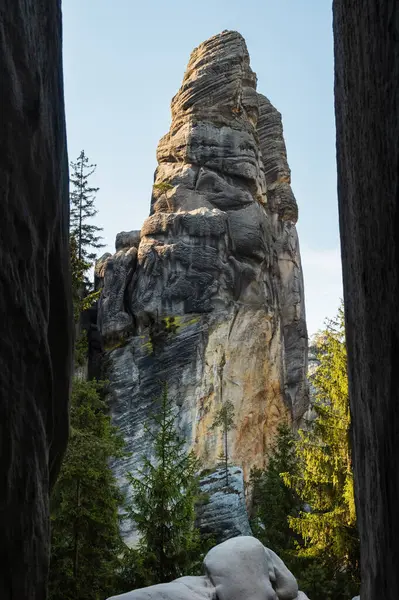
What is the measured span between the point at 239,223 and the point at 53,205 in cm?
3383

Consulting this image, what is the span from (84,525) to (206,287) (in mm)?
20824

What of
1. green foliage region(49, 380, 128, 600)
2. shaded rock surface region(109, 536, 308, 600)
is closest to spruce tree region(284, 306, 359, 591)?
shaded rock surface region(109, 536, 308, 600)

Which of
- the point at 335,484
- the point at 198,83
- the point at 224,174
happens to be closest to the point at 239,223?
the point at 224,174

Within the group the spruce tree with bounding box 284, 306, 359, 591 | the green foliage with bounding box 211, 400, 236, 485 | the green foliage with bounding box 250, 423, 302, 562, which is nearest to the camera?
the spruce tree with bounding box 284, 306, 359, 591

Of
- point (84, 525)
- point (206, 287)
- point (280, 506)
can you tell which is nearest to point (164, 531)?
point (84, 525)

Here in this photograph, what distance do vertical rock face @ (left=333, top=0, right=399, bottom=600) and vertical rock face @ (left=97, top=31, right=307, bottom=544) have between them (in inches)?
1091

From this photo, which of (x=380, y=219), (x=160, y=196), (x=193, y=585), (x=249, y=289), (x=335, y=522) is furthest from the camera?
(x=160, y=196)

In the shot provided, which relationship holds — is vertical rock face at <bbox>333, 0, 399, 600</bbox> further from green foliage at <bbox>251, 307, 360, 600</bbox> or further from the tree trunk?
green foliage at <bbox>251, 307, 360, 600</bbox>

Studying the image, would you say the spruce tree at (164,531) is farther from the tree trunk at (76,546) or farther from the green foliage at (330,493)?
the green foliage at (330,493)

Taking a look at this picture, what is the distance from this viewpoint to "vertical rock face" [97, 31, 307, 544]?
1355 inches

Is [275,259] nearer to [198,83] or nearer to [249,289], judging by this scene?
[249,289]

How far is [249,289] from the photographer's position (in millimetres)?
37812

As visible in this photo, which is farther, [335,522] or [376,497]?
[335,522]

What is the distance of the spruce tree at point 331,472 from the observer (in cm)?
1831
